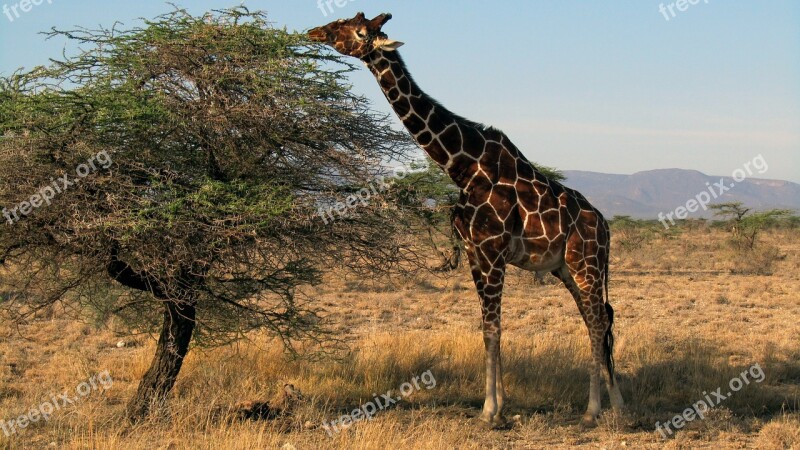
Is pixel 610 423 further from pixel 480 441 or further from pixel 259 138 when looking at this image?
pixel 259 138

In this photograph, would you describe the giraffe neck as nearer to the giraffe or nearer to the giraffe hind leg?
the giraffe

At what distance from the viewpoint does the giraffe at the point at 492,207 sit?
7504 mm

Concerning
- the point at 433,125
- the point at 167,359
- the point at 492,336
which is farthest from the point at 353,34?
the point at 167,359

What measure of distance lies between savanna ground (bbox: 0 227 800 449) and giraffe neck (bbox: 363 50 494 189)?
2.63 m

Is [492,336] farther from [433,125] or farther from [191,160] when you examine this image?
[191,160]

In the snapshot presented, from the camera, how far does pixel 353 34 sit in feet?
23.8

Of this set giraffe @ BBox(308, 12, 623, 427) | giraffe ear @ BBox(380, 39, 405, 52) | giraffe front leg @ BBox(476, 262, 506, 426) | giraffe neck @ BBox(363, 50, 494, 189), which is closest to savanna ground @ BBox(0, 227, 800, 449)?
giraffe front leg @ BBox(476, 262, 506, 426)

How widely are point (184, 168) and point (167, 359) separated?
83.9 inches

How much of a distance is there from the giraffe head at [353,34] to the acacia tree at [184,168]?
210 mm

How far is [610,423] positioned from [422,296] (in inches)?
455

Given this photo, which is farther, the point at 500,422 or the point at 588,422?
the point at 588,422

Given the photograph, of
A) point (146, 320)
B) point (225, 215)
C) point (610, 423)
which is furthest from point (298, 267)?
point (610, 423)

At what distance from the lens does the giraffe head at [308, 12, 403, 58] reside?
7.24 meters

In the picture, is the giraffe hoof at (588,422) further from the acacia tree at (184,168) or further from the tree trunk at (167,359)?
the tree trunk at (167,359)
